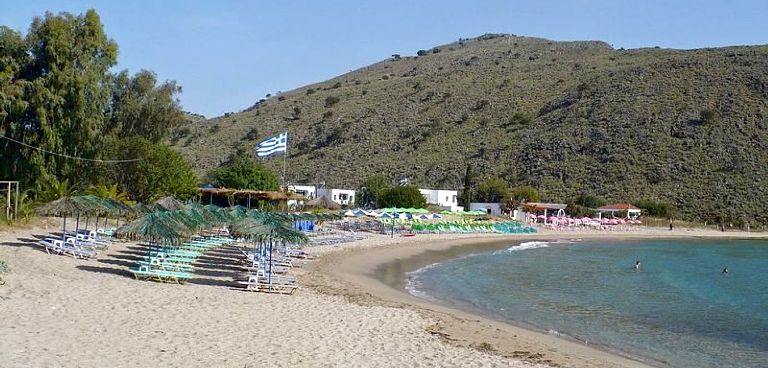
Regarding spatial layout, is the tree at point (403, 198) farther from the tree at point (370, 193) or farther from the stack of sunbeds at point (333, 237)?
the stack of sunbeds at point (333, 237)

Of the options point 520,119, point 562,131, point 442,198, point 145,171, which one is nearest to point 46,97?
point 145,171

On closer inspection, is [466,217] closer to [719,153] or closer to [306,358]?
[719,153]

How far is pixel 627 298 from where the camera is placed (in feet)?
80.5

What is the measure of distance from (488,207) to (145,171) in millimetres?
37426

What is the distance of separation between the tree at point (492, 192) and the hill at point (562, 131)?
4963 mm

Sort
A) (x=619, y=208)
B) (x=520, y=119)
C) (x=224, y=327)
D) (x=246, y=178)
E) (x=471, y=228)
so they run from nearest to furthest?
(x=224, y=327)
(x=246, y=178)
(x=471, y=228)
(x=619, y=208)
(x=520, y=119)

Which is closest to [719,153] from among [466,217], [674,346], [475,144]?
[475,144]

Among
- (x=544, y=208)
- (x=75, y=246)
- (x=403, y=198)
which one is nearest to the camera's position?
(x=75, y=246)

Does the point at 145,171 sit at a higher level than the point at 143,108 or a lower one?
lower

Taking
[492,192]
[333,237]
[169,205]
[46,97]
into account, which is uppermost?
[46,97]

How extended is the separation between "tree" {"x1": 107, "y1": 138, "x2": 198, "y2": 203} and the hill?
66.9ft

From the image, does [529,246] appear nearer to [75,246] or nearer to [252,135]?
[75,246]

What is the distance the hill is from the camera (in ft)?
242

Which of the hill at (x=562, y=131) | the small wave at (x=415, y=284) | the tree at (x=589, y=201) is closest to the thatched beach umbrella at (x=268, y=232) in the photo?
the small wave at (x=415, y=284)
